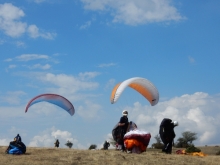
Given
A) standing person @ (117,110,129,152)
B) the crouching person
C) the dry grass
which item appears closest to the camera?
the dry grass

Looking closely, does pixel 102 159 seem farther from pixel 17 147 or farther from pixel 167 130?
pixel 17 147

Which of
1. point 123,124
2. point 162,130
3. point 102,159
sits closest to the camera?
point 102,159

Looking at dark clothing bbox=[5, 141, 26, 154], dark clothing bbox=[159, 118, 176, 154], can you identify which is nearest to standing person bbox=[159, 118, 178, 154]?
dark clothing bbox=[159, 118, 176, 154]

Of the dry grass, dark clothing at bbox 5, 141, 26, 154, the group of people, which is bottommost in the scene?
the dry grass

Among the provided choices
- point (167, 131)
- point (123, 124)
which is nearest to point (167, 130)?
point (167, 131)

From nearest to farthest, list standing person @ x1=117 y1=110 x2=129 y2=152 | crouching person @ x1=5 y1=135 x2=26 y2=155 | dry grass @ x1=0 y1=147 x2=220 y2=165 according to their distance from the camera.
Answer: dry grass @ x1=0 y1=147 x2=220 y2=165
standing person @ x1=117 y1=110 x2=129 y2=152
crouching person @ x1=5 y1=135 x2=26 y2=155

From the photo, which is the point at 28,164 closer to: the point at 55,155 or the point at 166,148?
the point at 55,155

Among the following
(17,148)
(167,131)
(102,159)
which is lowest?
(102,159)

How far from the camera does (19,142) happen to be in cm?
2178

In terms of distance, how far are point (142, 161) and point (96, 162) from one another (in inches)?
81.3

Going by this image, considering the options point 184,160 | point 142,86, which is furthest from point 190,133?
point 184,160

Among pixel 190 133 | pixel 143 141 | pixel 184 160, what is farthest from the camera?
pixel 190 133

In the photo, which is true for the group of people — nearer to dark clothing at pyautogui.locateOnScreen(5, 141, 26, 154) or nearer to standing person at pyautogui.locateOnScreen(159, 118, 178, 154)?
standing person at pyautogui.locateOnScreen(159, 118, 178, 154)

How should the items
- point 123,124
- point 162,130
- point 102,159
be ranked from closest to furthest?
point 102,159 < point 123,124 < point 162,130
